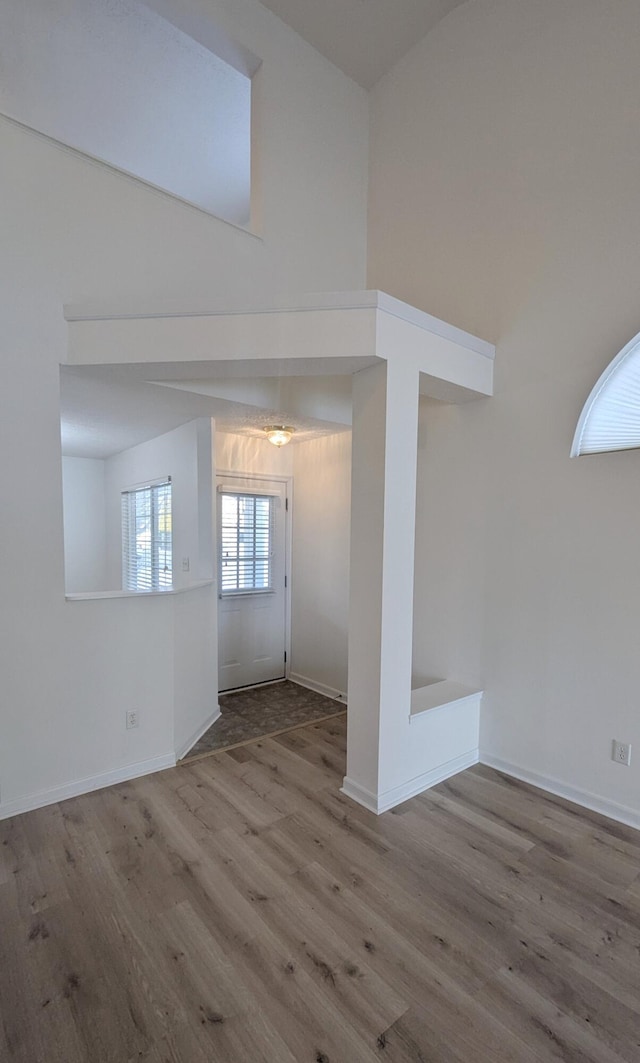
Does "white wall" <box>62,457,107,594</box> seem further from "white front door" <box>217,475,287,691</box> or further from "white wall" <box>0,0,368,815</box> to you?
"white wall" <box>0,0,368,815</box>

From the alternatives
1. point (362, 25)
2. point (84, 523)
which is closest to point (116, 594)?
point (84, 523)

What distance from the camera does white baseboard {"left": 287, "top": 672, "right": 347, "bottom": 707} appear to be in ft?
14.8

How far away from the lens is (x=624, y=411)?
2477 mm

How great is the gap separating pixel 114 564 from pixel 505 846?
203 inches

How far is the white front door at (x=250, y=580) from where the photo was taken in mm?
4656

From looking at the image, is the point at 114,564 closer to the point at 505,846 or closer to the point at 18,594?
the point at 18,594

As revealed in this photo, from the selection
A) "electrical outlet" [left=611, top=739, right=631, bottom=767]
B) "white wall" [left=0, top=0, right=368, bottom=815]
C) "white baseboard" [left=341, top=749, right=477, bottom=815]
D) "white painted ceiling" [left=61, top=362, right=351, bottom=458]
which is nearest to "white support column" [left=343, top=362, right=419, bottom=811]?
"white baseboard" [left=341, top=749, right=477, bottom=815]

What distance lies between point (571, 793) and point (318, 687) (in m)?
2.51

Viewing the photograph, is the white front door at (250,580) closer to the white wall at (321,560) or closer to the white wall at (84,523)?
the white wall at (321,560)

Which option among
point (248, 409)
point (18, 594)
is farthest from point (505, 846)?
point (248, 409)

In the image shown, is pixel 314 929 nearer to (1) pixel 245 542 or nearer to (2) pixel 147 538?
(1) pixel 245 542

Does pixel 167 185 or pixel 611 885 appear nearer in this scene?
pixel 611 885

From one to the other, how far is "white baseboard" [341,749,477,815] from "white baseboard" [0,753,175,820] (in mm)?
1161

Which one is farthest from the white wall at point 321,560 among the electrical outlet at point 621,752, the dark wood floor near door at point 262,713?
the electrical outlet at point 621,752
